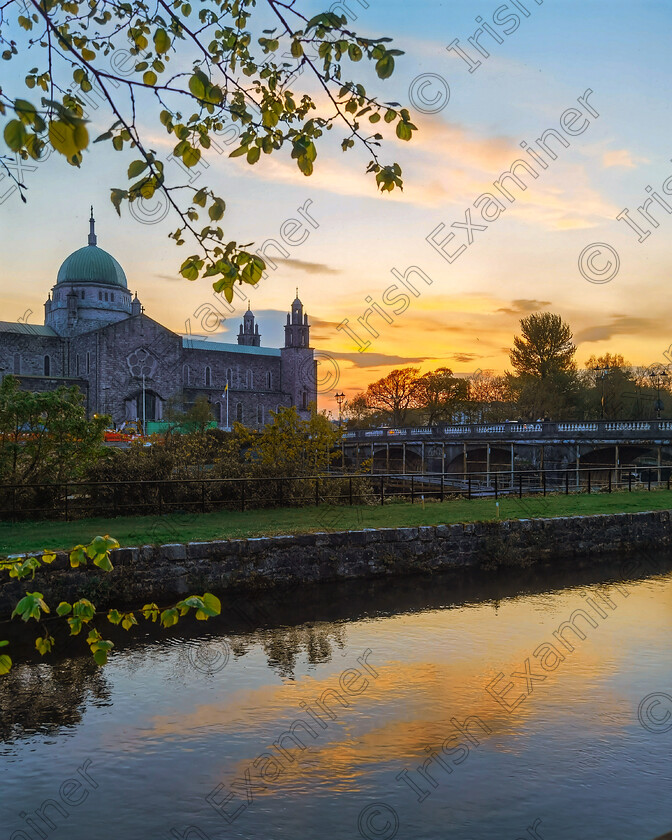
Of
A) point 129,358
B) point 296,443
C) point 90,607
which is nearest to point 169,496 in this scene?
point 296,443

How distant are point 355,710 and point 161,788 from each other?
2.74m

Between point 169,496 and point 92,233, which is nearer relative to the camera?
point 169,496

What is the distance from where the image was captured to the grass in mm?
15602

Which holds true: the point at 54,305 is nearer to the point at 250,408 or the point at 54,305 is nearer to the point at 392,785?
the point at 250,408

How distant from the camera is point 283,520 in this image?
753 inches

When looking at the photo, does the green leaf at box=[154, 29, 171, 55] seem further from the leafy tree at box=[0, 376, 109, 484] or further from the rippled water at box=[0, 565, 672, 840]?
the leafy tree at box=[0, 376, 109, 484]

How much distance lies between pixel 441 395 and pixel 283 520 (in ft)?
Result: 231

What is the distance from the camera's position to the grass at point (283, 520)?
15602mm

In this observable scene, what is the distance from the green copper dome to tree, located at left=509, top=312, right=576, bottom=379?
50483mm

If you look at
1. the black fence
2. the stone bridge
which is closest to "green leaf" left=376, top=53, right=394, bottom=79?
the black fence

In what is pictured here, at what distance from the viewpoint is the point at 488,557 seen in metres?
18.8

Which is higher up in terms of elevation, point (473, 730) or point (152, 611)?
point (152, 611)

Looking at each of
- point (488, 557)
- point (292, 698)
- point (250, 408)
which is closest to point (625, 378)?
point (250, 408)

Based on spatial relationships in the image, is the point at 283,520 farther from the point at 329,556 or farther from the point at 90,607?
the point at 90,607
